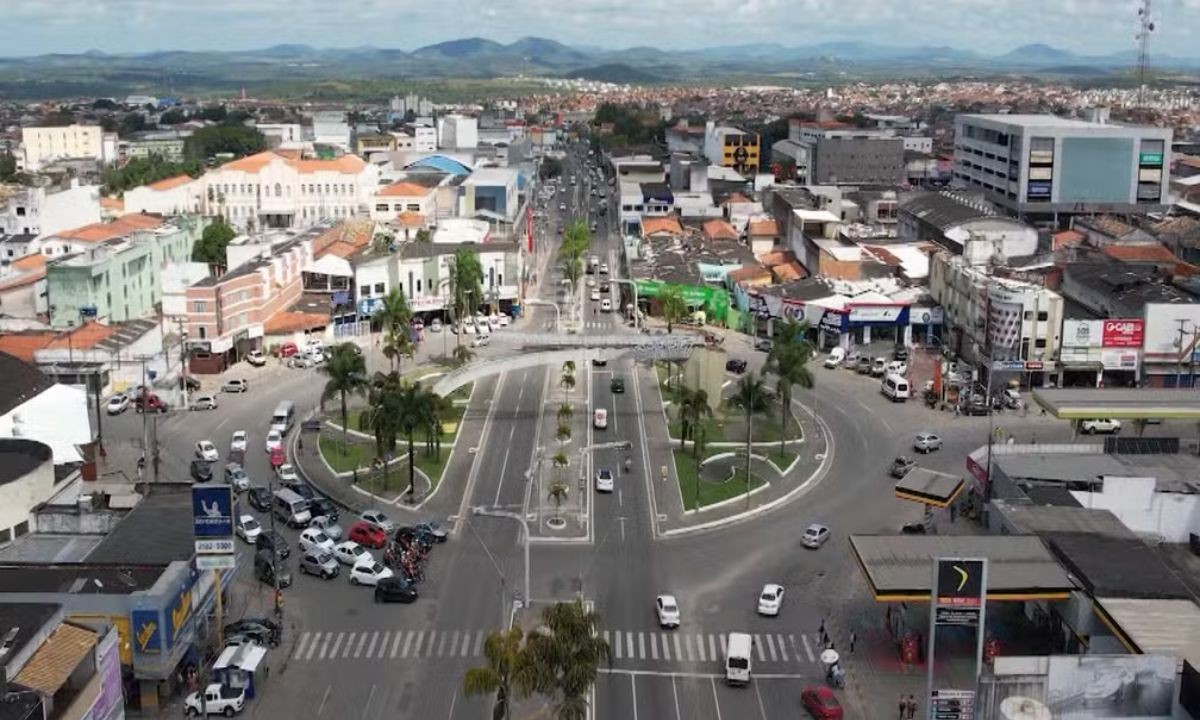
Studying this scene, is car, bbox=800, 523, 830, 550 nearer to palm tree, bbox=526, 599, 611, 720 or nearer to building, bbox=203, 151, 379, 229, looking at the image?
palm tree, bbox=526, 599, 611, 720

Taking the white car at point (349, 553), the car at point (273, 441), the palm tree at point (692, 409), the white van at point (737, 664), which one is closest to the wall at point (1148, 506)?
the palm tree at point (692, 409)

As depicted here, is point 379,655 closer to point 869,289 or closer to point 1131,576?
point 1131,576

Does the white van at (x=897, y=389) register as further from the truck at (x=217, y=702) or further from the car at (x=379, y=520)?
the truck at (x=217, y=702)

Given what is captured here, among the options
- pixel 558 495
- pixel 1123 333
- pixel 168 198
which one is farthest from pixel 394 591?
pixel 168 198

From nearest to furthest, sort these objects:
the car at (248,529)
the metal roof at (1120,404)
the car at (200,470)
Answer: the car at (248,529), the metal roof at (1120,404), the car at (200,470)

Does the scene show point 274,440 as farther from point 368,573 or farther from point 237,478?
point 368,573

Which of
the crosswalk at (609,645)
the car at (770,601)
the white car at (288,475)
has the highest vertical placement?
the white car at (288,475)

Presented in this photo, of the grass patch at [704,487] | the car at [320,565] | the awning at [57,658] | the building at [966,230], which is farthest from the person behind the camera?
the building at [966,230]

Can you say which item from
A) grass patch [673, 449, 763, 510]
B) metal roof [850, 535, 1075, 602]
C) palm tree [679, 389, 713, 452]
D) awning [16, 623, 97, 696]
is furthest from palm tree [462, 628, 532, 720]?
palm tree [679, 389, 713, 452]
